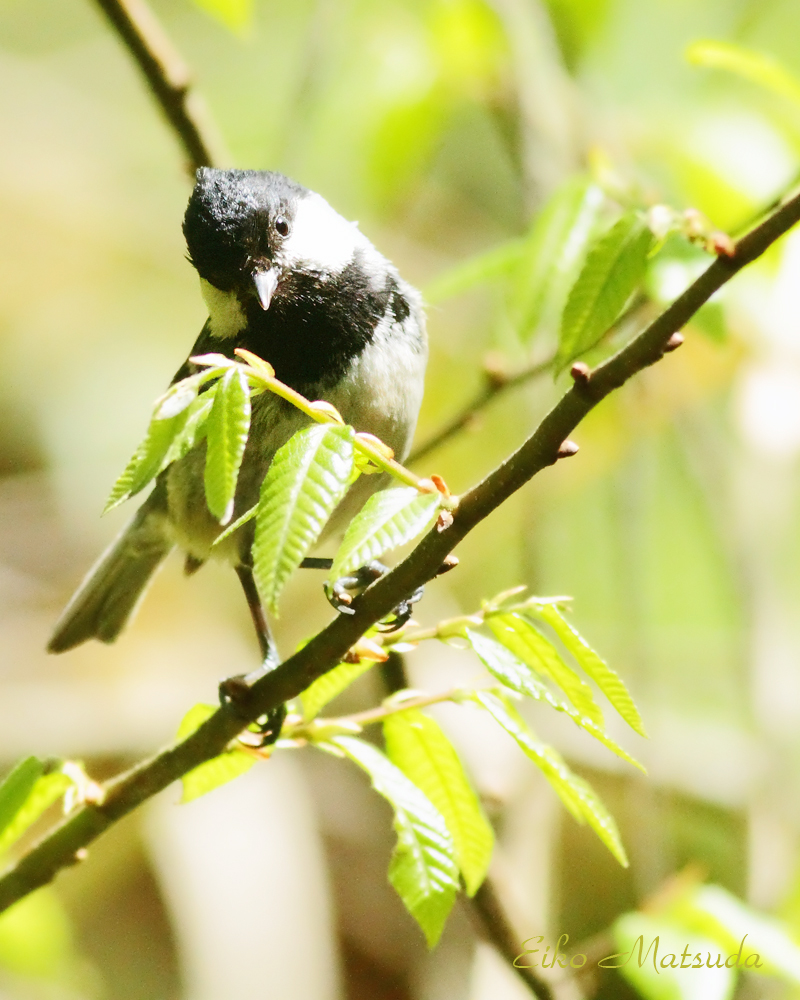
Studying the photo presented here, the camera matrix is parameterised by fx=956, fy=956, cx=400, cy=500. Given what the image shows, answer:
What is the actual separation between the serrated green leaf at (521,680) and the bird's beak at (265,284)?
0.92 meters

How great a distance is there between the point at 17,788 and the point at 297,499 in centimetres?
66

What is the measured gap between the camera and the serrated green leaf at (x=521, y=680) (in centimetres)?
100

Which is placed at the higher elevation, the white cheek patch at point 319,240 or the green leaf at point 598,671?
the white cheek patch at point 319,240

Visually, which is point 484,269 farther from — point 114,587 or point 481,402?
point 114,587

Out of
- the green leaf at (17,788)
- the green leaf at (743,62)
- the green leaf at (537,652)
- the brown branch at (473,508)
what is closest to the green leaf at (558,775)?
the green leaf at (537,652)

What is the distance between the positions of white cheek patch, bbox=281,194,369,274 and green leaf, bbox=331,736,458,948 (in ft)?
3.69

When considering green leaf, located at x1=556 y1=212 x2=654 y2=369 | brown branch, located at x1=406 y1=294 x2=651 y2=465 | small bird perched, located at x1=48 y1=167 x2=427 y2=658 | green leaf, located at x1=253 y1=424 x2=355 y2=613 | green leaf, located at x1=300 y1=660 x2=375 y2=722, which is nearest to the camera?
green leaf, located at x1=253 y1=424 x2=355 y2=613

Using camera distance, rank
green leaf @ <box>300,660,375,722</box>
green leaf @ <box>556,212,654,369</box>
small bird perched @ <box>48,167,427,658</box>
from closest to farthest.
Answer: green leaf @ <box>556,212,654,369</box> < green leaf @ <box>300,660,375,722</box> < small bird perched @ <box>48,167,427,658</box>

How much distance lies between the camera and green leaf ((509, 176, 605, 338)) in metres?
1.58

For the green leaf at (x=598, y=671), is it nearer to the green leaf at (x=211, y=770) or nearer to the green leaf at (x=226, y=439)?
the green leaf at (x=226, y=439)

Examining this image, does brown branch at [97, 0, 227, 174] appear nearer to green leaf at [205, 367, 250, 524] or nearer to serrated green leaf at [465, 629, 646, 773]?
green leaf at [205, 367, 250, 524]

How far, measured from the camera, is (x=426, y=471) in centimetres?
362

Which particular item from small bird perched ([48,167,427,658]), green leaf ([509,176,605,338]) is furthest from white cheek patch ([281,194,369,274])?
green leaf ([509,176,605,338])

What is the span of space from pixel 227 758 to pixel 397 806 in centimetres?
30
